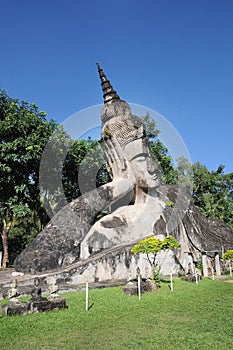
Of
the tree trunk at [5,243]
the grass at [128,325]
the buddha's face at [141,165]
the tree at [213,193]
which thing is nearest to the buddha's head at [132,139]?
the buddha's face at [141,165]

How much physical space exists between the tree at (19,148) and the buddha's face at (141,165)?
552 cm

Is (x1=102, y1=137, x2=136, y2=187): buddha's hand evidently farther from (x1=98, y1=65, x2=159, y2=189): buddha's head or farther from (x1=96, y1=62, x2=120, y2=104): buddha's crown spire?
(x1=96, y1=62, x2=120, y2=104): buddha's crown spire

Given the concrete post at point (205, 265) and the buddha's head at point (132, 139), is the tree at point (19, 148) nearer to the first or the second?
the buddha's head at point (132, 139)

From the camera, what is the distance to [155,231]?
1537 centimetres

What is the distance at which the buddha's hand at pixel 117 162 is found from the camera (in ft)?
55.9

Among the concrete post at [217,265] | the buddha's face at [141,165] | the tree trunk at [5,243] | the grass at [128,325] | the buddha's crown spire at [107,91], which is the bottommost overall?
the grass at [128,325]

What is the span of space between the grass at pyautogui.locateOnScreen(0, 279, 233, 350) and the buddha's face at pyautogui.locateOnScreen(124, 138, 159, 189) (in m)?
9.09

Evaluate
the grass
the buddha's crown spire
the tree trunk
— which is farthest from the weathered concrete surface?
the tree trunk

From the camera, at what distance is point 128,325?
6.04 meters

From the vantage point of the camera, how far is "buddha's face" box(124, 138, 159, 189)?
17.5m

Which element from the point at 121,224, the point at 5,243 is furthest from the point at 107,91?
the point at 5,243

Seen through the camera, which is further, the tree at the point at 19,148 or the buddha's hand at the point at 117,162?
the tree at the point at 19,148

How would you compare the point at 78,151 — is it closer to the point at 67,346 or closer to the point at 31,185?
the point at 31,185

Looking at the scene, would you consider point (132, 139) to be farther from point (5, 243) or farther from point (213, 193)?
point (213, 193)
